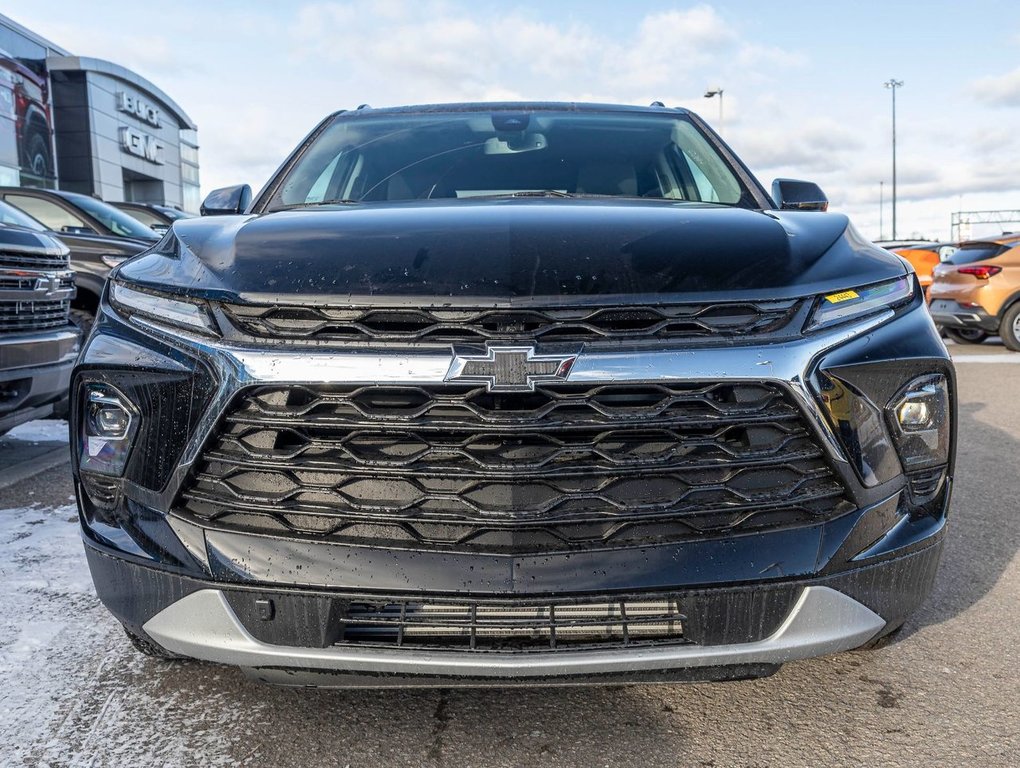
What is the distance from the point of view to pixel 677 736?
1982 millimetres

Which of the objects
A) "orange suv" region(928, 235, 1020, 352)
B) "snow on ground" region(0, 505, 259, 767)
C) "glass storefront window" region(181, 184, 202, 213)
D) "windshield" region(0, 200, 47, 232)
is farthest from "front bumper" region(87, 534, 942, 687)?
"glass storefront window" region(181, 184, 202, 213)

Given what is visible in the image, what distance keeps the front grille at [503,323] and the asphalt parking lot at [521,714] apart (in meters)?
0.84

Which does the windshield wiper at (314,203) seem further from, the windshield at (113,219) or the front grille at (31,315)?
the windshield at (113,219)

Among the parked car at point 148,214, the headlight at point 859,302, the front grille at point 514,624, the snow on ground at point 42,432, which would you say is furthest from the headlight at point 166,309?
the parked car at point 148,214

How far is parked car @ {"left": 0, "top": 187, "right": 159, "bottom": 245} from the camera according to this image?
7910mm

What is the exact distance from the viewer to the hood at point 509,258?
1.79m

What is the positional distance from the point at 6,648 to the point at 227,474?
1174 millimetres

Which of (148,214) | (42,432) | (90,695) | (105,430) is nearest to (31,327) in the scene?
(42,432)

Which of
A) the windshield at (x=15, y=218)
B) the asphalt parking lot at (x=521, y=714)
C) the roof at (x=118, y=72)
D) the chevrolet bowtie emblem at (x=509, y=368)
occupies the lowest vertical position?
the asphalt parking lot at (x=521, y=714)

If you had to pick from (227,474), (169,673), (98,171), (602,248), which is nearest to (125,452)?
(227,474)

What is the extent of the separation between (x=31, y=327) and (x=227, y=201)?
2.13 metres

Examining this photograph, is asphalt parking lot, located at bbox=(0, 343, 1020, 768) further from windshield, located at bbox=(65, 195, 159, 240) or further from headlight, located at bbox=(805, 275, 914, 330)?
windshield, located at bbox=(65, 195, 159, 240)

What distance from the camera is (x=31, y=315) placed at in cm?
454

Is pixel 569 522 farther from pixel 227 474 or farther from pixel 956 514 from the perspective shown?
pixel 956 514
